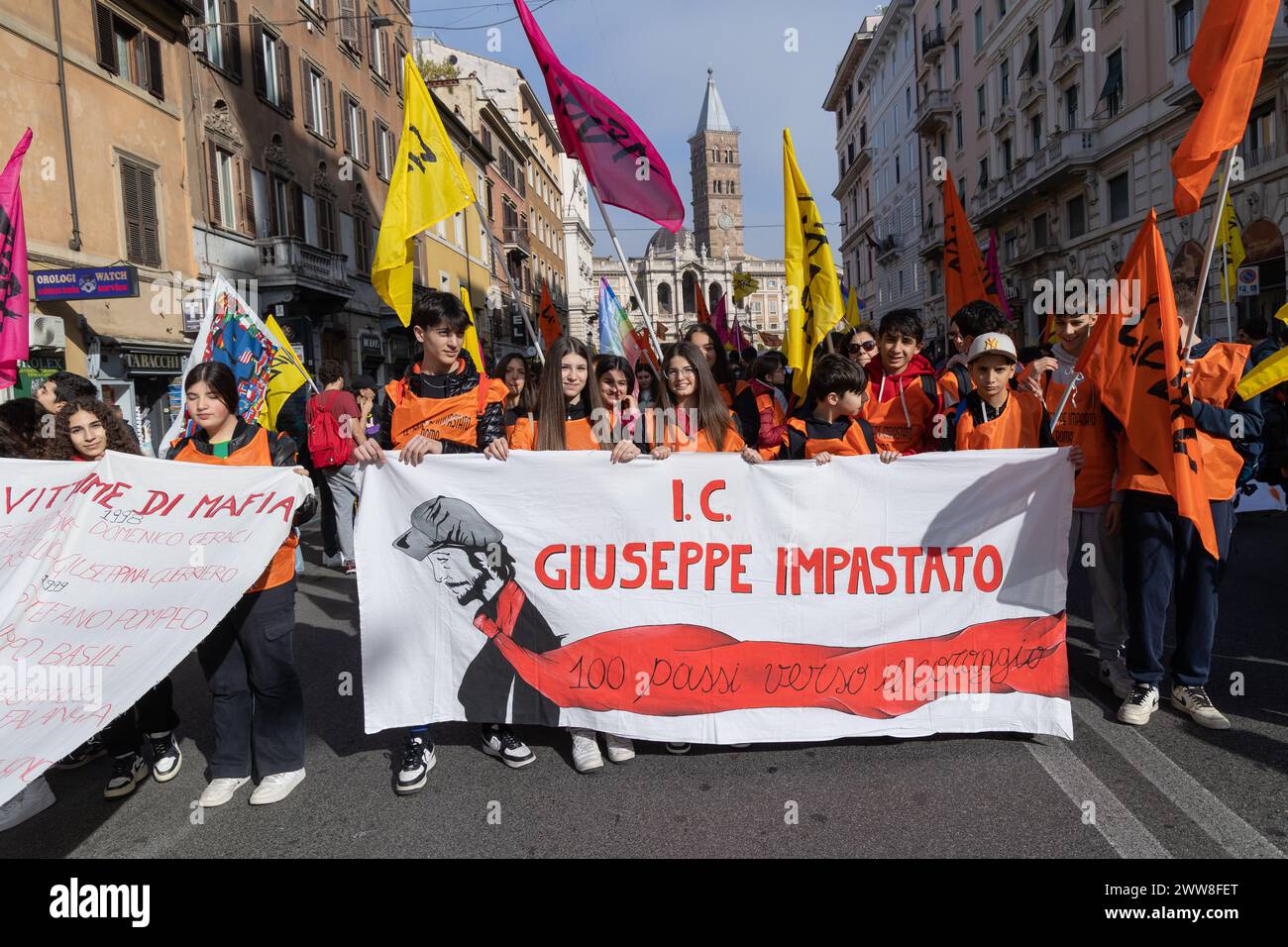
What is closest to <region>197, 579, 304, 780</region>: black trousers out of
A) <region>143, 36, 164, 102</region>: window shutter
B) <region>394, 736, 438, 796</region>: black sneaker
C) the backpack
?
<region>394, 736, 438, 796</region>: black sneaker

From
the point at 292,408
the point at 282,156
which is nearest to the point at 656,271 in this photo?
the point at 282,156

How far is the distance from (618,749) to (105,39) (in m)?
17.8

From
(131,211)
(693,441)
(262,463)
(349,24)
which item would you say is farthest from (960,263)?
(349,24)

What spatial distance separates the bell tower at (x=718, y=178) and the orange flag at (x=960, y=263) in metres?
124

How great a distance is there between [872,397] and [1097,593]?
152 centimetres

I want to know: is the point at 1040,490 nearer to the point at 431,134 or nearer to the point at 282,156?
the point at 431,134

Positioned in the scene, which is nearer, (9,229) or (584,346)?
(584,346)

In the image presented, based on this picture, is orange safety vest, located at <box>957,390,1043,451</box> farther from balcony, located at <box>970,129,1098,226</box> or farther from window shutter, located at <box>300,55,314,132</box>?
balcony, located at <box>970,129,1098,226</box>

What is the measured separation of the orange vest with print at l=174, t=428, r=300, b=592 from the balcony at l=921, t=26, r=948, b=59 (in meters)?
42.1

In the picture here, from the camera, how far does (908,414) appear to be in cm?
457

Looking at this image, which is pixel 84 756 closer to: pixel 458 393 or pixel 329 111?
pixel 458 393

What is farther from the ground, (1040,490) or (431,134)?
(431,134)

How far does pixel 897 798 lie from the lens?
123 inches

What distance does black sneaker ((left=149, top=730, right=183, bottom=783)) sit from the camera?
3609mm
